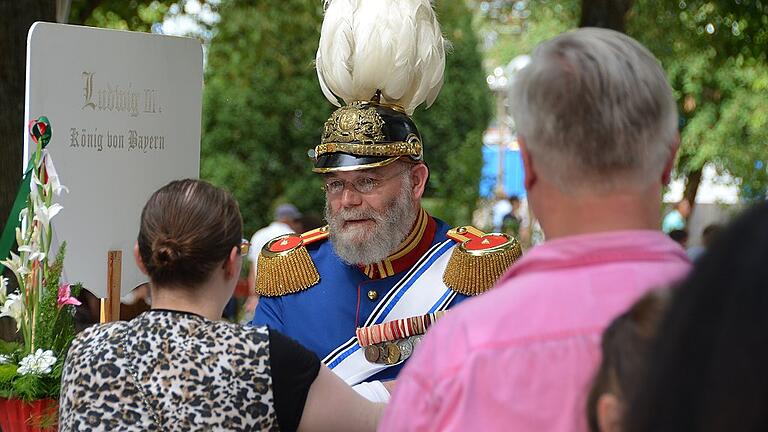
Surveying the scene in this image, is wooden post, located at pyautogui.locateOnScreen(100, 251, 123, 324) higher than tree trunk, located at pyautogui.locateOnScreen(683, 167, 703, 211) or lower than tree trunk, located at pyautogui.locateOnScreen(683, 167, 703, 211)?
higher

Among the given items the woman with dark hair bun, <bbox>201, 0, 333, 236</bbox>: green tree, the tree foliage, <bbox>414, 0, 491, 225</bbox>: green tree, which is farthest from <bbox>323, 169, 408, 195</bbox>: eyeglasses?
<bbox>414, 0, 491, 225</bbox>: green tree

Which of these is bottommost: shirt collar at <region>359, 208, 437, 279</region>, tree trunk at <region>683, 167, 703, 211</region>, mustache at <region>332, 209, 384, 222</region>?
tree trunk at <region>683, 167, 703, 211</region>

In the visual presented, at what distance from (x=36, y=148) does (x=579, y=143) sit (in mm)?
2078

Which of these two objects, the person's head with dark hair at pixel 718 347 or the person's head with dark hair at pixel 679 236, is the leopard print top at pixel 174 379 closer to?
the person's head with dark hair at pixel 718 347

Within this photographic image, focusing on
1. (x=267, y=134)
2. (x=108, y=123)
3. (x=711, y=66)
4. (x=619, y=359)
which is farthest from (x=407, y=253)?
(x=267, y=134)

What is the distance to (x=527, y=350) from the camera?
1693 mm

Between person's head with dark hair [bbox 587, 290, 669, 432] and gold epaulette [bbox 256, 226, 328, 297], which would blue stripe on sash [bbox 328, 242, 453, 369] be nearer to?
gold epaulette [bbox 256, 226, 328, 297]

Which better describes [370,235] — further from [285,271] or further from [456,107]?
[456,107]

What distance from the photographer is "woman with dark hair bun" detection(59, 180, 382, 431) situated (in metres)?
2.25

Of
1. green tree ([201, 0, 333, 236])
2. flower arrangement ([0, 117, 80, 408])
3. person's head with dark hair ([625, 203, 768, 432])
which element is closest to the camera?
person's head with dark hair ([625, 203, 768, 432])

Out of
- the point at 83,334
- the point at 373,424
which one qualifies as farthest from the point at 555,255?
the point at 83,334

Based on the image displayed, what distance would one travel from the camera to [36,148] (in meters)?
3.44

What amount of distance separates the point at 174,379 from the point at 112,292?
4.88 feet

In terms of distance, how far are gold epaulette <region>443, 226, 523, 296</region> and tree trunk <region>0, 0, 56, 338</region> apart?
9.27 feet
